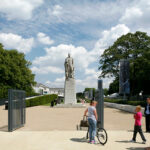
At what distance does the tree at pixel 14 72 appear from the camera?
39438mm

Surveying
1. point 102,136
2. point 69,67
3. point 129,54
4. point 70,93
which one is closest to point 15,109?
point 102,136

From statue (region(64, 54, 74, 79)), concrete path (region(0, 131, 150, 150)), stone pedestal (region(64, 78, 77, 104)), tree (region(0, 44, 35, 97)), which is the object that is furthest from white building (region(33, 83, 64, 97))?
concrete path (region(0, 131, 150, 150))

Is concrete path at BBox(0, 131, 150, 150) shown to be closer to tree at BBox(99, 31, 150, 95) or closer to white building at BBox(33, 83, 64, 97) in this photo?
tree at BBox(99, 31, 150, 95)

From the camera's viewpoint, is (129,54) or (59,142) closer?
(59,142)

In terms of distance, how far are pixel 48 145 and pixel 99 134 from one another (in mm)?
1694

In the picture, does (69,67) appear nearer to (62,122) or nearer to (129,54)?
(129,54)

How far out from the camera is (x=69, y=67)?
3048 cm


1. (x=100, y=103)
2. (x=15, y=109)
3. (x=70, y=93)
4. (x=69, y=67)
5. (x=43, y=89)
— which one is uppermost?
(x=69, y=67)

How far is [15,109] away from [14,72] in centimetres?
3329

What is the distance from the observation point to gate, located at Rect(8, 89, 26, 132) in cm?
955

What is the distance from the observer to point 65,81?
29.8m

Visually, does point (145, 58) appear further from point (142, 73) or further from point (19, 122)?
point (19, 122)

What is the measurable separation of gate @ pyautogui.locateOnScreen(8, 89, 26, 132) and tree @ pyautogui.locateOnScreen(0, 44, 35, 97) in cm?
2797

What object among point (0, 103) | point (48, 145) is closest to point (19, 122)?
point (48, 145)
